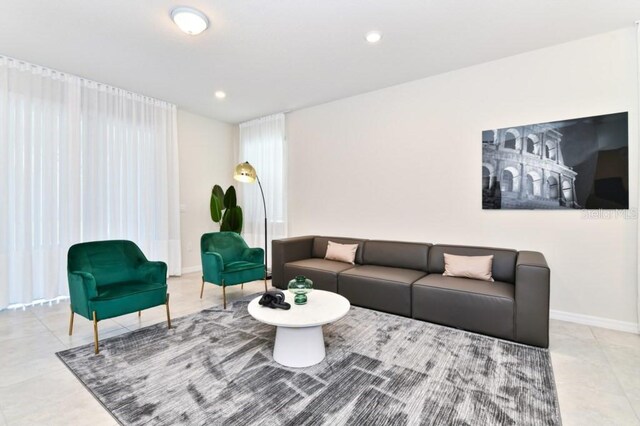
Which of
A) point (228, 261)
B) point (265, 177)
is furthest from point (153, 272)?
point (265, 177)

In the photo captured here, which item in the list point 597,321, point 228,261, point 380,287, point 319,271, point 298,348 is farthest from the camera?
point 228,261

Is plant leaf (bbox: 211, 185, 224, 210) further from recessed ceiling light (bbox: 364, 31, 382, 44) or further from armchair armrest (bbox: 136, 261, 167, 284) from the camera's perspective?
recessed ceiling light (bbox: 364, 31, 382, 44)

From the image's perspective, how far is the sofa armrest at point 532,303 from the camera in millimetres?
2461

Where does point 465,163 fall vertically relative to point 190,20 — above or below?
below

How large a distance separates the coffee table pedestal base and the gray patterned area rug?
60mm

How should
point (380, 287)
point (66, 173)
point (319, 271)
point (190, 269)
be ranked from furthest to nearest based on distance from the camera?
1. point (190, 269)
2. point (66, 173)
3. point (319, 271)
4. point (380, 287)

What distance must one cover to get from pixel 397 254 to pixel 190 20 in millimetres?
3328

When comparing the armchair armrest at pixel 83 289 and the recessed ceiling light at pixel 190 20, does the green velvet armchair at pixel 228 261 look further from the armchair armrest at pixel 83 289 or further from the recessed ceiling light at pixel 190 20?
the recessed ceiling light at pixel 190 20

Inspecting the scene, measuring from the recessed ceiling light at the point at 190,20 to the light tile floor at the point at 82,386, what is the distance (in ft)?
9.55

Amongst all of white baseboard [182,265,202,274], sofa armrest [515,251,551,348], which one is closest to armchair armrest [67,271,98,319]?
white baseboard [182,265,202,274]

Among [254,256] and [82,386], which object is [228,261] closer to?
[254,256]

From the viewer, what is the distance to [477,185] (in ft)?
11.8

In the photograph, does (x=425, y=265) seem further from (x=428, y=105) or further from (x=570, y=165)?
(x=428, y=105)

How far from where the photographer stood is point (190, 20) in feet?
8.61
